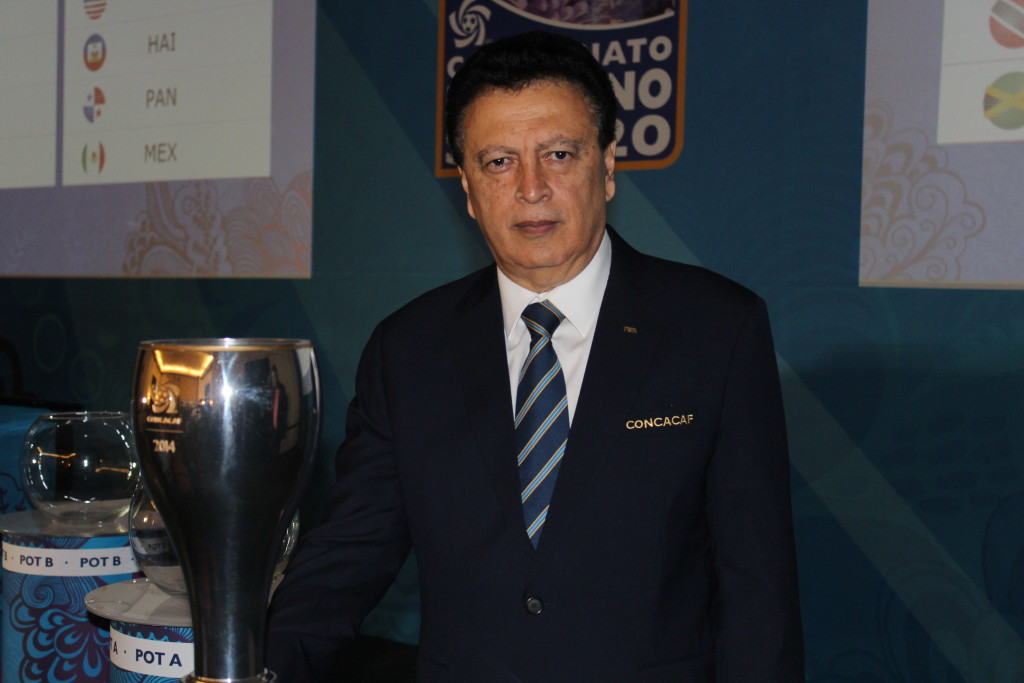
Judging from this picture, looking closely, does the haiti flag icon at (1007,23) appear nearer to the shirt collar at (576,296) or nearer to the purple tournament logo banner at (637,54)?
the purple tournament logo banner at (637,54)

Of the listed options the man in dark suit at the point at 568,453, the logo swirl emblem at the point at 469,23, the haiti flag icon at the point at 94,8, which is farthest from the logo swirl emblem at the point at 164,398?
the haiti flag icon at the point at 94,8

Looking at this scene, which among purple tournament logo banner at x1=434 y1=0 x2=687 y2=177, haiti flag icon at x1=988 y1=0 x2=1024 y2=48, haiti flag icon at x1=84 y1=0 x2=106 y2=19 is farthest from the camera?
haiti flag icon at x1=84 y1=0 x2=106 y2=19

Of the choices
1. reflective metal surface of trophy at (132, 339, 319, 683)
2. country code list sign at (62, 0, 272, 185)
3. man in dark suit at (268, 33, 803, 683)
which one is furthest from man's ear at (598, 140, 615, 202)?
country code list sign at (62, 0, 272, 185)

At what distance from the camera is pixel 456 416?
1289mm

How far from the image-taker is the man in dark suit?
1.20 meters

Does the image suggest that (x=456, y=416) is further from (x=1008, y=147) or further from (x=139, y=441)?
(x=1008, y=147)

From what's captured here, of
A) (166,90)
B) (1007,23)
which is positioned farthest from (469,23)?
(1007,23)

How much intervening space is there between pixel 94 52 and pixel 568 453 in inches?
128

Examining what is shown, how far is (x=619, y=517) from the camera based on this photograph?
1208 mm

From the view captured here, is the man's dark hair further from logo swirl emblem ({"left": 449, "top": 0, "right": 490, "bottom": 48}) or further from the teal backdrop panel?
logo swirl emblem ({"left": 449, "top": 0, "right": 490, "bottom": 48})

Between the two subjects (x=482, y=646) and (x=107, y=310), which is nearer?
(x=482, y=646)

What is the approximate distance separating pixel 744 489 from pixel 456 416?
15.2 inches

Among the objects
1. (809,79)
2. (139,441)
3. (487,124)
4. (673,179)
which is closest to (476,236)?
(673,179)

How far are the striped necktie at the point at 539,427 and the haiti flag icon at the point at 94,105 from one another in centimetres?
301
